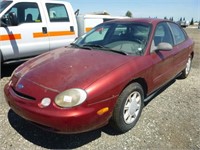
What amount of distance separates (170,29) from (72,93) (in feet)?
9.67

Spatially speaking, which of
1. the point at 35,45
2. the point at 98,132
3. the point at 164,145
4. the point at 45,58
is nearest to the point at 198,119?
the point at 164,145

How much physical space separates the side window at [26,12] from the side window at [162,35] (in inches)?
134

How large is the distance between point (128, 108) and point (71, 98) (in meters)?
0.97

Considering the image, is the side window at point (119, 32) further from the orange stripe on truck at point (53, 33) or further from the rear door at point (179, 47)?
the orange stripe on truck at point (53, 33)

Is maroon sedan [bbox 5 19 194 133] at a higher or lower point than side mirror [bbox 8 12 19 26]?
lower

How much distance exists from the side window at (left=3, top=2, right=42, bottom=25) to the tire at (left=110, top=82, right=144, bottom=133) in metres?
3.93

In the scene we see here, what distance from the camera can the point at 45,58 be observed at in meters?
3.74

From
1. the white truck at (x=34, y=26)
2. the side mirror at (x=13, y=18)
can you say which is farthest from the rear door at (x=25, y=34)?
the side mirror at (x=13, y=18)

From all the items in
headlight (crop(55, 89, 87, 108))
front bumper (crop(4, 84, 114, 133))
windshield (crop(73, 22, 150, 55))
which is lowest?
front bumper (crop(4, 84, 114, 133))

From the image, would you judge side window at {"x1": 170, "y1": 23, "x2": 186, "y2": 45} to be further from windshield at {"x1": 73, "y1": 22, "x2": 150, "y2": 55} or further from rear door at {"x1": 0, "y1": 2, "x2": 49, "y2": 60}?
rear door at {"x1": 0, "y1": 2, "x2": 49, "y2": 60}

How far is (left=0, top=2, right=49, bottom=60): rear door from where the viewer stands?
18.5ft

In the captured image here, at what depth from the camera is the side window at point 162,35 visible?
4.07 m

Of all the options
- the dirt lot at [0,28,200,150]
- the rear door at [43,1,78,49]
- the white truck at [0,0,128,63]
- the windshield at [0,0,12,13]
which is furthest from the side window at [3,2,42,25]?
the dirt lot at [0,28,200,150]

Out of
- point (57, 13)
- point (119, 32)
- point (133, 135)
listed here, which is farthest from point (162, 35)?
point (57, 13)
